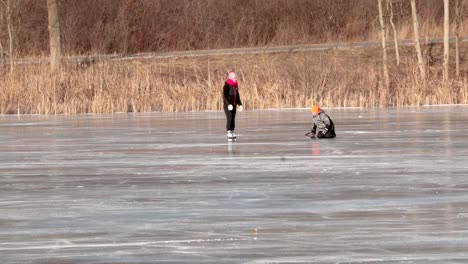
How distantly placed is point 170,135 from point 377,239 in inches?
572

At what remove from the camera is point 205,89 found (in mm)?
39188

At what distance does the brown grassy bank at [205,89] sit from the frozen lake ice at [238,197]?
1195 centimetres

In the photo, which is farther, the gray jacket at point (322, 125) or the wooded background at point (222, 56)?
the wooded background at point (222, 56)

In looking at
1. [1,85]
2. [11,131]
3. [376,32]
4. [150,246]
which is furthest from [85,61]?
[150,246]

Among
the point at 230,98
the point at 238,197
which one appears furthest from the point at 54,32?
the point at 238,197

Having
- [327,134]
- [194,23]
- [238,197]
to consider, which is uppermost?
[194,23]

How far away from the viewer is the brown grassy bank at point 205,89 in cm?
3647

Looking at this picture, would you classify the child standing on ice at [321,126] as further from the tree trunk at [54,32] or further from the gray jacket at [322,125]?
the tree trunk at [54,32]

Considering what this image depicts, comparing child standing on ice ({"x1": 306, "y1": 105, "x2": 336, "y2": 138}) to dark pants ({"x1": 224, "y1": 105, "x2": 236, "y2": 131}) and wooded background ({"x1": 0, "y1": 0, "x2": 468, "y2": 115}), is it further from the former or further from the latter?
wooded background ({"x1": 0, "y1": 0, "x2": 468, "y2": 115})

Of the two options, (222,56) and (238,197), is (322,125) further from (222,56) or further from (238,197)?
(222,56)

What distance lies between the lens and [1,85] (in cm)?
3878

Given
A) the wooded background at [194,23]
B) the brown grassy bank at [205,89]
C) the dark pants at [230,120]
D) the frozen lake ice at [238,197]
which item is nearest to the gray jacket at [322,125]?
the frozen lake ice at [238,197]

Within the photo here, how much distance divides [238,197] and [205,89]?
26.2 m

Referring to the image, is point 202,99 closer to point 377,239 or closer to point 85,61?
point 85,61
